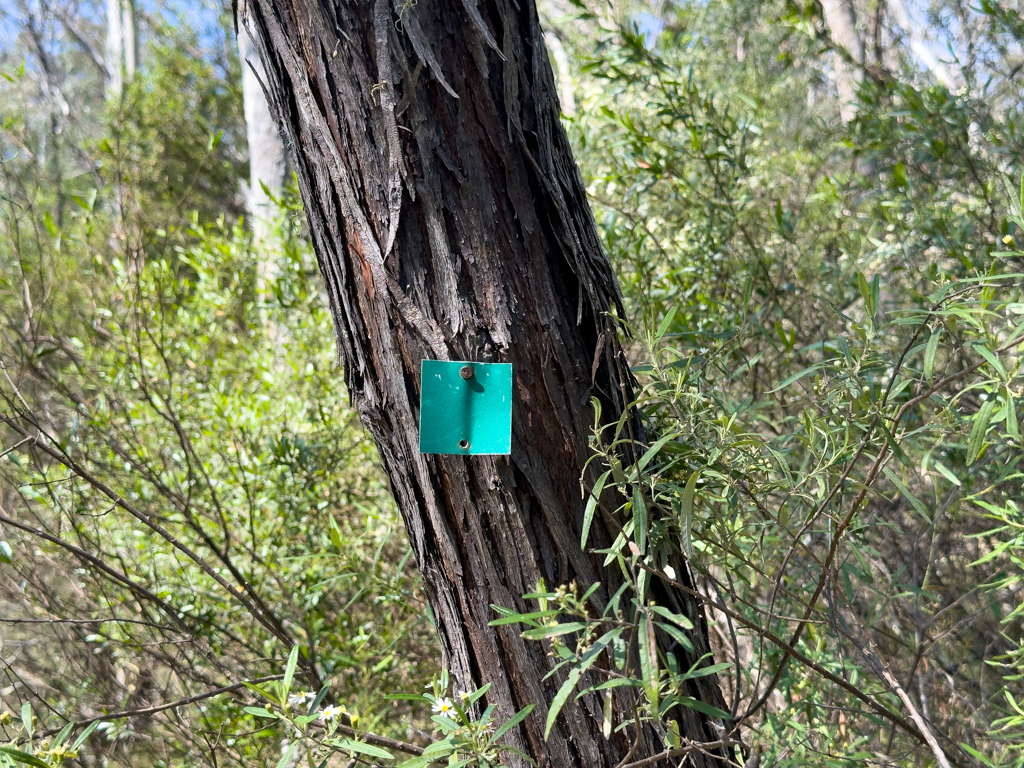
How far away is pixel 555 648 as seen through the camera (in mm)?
1062

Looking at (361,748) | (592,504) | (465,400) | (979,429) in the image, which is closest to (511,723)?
(361,748)

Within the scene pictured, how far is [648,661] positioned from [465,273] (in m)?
0.61

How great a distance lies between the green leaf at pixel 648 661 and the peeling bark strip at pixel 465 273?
181 mm

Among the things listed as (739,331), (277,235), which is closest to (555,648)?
(739,331)

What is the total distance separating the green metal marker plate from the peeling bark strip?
2 centimetres

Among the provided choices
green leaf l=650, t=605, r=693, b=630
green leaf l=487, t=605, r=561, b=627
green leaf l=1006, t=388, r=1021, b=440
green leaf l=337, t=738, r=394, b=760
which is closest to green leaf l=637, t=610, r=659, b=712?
green leaf l=650, t=605, r=693, b=630

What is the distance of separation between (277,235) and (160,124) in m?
6.00

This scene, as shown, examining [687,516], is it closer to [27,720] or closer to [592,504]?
[592,504]

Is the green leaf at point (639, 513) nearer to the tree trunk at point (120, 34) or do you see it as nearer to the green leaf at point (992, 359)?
the green leaf at point (992, 359)

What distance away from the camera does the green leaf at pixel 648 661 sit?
0.93m

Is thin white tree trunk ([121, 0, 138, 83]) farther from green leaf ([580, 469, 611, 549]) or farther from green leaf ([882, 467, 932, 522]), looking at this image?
green leaf ([882, 467, 932, 522])

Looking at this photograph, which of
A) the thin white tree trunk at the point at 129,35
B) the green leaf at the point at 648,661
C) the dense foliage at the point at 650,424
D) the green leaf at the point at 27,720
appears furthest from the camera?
the thin white tree trunk at the point at 129,35

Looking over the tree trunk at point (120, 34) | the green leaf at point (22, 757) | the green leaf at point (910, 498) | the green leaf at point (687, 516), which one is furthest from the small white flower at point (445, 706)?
the tree trunk at point (120, 34)

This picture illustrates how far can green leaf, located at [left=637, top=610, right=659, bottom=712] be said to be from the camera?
93 cm
